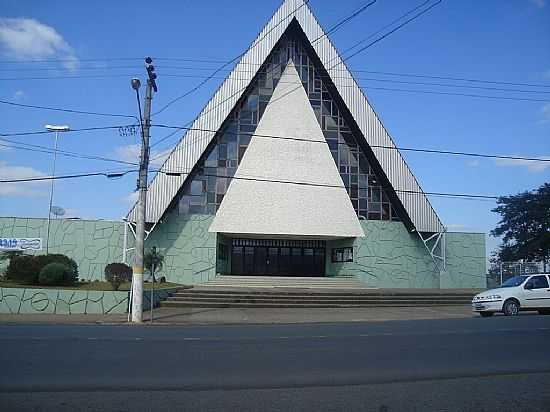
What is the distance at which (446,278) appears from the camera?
35.8 meters

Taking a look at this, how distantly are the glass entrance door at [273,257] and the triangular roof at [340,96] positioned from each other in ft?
25.3

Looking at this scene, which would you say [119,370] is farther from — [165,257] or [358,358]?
[165,257]

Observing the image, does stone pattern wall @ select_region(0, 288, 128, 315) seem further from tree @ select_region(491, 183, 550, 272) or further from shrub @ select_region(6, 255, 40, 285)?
tree @ select_region(491, 183, 550, 272)

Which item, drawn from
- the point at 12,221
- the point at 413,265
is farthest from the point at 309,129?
the point at 12,221

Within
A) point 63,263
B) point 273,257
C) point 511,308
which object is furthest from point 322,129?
A: point 511,308

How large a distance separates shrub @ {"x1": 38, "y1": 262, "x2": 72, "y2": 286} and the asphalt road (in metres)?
10.8

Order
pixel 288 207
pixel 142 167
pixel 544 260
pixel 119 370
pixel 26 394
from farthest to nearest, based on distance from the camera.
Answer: pixel 544 260 → pixel 288 207 → pixel 142 167 → pixel 119 370 → pixel 26 394

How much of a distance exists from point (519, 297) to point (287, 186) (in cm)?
1758

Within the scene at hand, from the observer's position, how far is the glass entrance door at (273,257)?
38.7 meters

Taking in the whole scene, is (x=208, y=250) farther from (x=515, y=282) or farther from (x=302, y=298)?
(x=515, y=282)

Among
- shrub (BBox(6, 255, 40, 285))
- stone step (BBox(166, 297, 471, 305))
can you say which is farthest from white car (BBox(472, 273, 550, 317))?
shrub (BBox(6, 255, 40, 285))

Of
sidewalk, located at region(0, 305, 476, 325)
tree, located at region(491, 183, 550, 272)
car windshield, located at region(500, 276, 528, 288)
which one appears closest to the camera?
sidewalk, located at region(0, 305, 476, 325)

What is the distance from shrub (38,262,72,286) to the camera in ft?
79.7

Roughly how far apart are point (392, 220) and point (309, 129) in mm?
8357
